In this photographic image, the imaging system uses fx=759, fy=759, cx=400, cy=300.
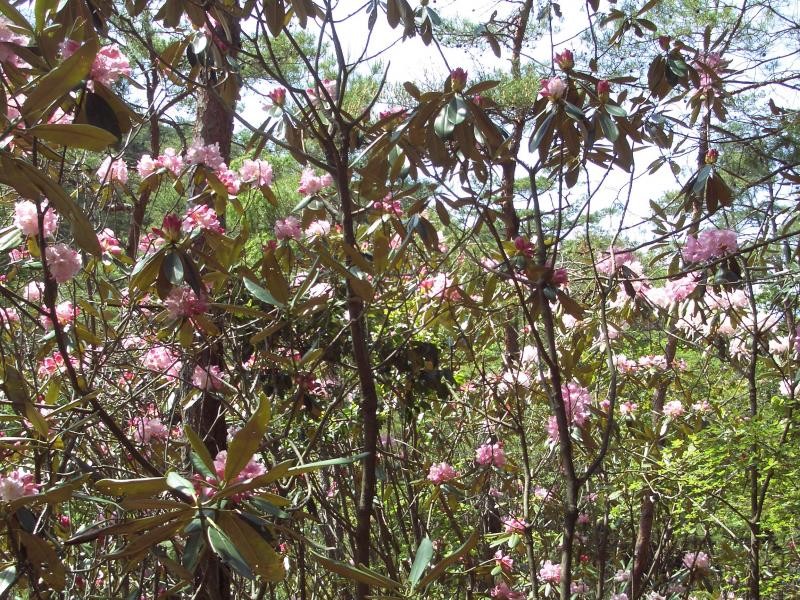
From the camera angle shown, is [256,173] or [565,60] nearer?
[565,60]

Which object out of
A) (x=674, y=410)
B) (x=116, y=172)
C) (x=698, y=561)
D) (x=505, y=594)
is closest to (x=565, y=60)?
(x=116, y=172)

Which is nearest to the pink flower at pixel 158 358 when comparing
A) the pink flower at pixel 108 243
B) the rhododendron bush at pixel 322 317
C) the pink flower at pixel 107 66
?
the rhododendron bush at pixel 322 317

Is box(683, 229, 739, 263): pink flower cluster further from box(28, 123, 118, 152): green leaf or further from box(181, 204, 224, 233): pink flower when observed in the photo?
box(28, 123, 118, 152): green leaf

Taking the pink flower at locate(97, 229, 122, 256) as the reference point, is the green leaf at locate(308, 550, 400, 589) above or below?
below

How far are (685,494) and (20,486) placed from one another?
1.71 m

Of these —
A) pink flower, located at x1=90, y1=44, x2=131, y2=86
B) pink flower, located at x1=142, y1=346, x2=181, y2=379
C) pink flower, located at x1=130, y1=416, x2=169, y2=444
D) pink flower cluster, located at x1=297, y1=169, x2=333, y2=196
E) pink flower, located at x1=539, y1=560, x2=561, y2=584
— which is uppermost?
pink flower cluster, located at x1=297, y1=169, x2=333, y2=196

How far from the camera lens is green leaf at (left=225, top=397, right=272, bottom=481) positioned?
0.80m

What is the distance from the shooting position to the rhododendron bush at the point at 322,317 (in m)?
1.06

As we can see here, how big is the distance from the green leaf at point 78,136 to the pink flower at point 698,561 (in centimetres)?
326

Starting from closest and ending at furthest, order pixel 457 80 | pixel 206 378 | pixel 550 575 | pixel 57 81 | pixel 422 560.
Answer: pixel 57 81 → pixel 422 560 → pixel 457 80 → pixel 206 378 → pixel 550 575

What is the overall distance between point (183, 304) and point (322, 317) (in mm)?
456

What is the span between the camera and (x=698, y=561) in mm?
3373

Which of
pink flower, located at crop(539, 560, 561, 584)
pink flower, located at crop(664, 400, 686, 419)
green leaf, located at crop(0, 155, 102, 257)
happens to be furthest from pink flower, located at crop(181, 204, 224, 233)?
pink flower, located at crop(664, 400, 686, 419)

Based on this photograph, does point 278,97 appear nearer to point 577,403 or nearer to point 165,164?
point 165,164
